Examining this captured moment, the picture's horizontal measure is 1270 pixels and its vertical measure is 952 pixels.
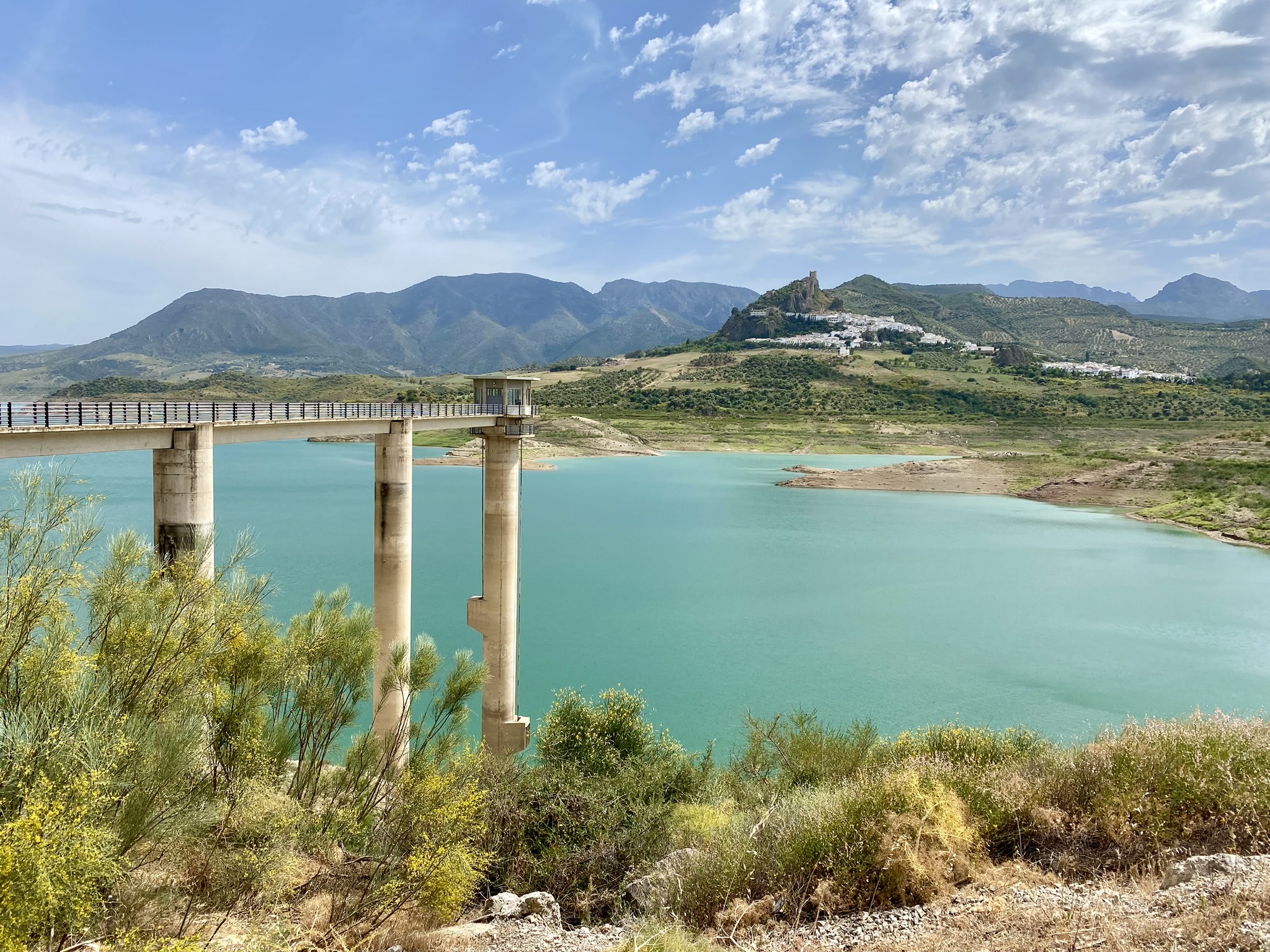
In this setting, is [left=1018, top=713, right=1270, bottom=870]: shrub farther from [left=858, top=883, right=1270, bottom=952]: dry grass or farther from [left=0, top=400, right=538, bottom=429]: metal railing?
[left=0, top=400, right=538, bottom=429]: metal railing

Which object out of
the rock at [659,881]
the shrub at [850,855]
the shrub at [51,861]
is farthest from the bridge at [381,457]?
the shrub at [850,855]

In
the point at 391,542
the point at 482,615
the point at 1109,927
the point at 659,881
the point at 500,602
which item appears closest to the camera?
the point at 1109,927

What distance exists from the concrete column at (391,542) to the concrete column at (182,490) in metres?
5.01

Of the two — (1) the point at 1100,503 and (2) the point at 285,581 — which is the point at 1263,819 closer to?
(2) the point at 285,581

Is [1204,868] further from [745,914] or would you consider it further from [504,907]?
[504,907]

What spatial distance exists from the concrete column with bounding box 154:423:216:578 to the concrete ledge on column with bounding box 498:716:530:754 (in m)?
9.58

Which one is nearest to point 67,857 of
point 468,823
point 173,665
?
point 173,665

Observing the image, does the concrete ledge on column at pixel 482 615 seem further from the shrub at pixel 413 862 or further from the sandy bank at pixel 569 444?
the sandy bank at pixel 569 444

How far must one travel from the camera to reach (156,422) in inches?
478

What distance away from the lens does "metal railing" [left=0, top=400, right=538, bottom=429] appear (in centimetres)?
1077

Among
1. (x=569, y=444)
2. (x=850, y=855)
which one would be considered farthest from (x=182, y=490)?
(x=569, y=444)

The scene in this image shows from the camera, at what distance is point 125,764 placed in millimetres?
6004

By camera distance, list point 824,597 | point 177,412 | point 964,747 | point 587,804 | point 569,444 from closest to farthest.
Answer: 1. point 587,804
2. point 964,747
3. point 177,412
4. point 824,597
5. point 569,444

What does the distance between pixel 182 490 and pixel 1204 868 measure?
13.7 meters
